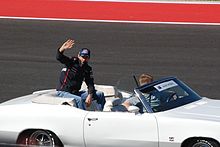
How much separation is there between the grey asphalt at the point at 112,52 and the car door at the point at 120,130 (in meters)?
5.20

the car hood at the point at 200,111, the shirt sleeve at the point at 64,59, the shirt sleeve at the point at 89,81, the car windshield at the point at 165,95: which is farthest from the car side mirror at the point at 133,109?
the shirt sleeve at the point at 64,59

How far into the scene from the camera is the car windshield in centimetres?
928

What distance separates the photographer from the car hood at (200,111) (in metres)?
8.85

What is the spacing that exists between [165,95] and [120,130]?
2.87 ft

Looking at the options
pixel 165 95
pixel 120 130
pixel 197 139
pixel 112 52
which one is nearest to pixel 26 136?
pixel 120 130

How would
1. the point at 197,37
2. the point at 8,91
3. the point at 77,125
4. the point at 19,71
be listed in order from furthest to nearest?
the point at 197,37
the point at 19,71
the point at 8,91
the point at 77,125

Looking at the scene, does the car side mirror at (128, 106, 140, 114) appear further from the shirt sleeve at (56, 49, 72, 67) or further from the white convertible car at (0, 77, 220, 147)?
the shirt sleeve at (56, 49, 72, 67)

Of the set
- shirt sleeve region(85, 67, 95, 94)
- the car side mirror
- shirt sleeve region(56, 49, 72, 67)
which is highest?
shirt sleeve region(56, 49, 72, 67)

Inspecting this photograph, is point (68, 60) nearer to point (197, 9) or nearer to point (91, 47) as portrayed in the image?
point (91, 47)

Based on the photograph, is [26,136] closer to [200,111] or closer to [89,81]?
[89,81]

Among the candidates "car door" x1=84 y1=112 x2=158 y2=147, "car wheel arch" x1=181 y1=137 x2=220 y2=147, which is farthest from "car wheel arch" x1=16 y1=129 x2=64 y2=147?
"car wheel arch" x1=181 y1=137 x2=220 y2=147

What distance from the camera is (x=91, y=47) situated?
65.9 feet

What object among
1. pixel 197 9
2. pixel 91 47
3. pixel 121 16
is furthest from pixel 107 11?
pixel 91 47

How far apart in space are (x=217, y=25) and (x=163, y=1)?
2781mm
